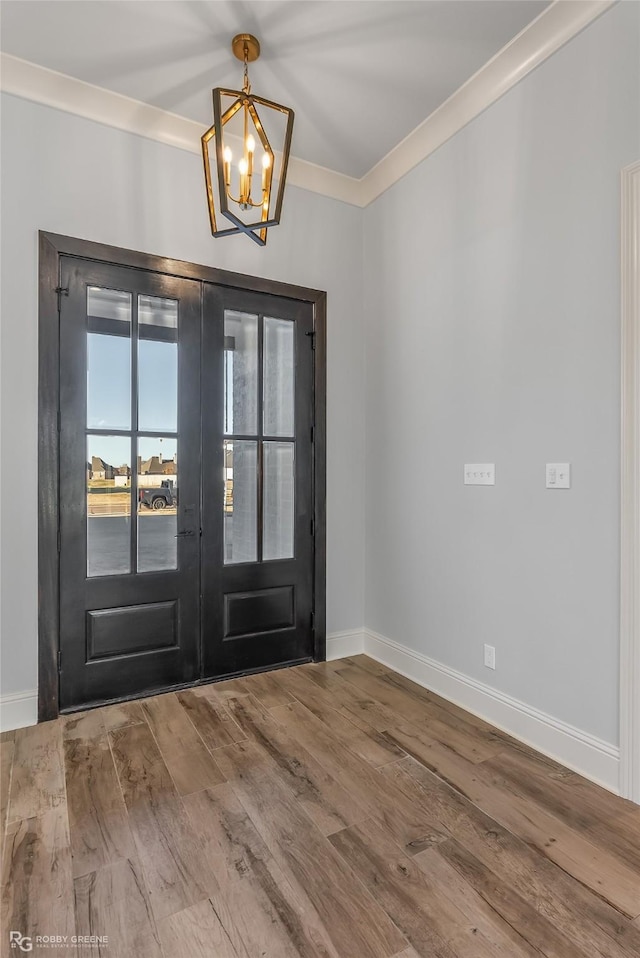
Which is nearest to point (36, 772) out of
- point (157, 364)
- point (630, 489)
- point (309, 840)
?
point (309, 840)

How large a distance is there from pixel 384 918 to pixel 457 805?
1.90 feet

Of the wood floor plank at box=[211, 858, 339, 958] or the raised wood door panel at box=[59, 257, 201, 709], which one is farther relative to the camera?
the raised wood door panel at box=[59, 257, 201, 709]

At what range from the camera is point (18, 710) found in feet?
8.25

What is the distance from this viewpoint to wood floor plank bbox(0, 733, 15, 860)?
6.01 ft

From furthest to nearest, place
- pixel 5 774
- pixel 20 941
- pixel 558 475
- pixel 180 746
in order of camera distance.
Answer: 1. pixel 180 746
2. pixel 558 475
3. pixel 5 774
4. pixel 20 941

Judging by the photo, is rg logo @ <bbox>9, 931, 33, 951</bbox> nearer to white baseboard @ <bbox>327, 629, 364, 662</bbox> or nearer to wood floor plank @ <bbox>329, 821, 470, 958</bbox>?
wood floor plank @ <bbox>329, 821, 470, 958</bbox>

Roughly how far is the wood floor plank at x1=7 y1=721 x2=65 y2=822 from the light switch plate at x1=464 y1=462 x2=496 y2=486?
221 cm

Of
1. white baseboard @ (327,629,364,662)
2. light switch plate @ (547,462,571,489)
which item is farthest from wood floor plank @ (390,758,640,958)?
white baseboard @ (327,629,364,662)

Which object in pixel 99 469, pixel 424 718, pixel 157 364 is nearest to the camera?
pixel 424 718

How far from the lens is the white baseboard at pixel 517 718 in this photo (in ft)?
6.77

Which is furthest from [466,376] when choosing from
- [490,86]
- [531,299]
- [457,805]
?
[457,805]

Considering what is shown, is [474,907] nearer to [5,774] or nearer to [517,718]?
[517,718]

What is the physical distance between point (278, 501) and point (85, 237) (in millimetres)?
1763

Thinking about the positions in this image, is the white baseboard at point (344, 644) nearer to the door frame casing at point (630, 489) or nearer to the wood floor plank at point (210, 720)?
the wood floor plank at point (210, 720)
